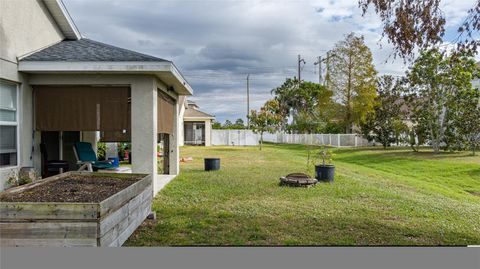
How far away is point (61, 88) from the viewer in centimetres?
916

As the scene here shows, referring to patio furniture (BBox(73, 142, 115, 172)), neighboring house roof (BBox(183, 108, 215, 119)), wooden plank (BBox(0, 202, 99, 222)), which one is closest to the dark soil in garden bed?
wooden plank (BBox(0, 202, 99, 222))

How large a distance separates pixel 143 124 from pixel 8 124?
270 centimetres

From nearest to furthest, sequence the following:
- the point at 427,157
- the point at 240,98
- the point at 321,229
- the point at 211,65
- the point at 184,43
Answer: the point at 321,229
the point at 184,43
the point at 211,65
the point at 427,157
the point at 240,98

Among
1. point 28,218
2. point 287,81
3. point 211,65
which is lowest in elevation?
point 28,218

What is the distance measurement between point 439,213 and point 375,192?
2.48 m

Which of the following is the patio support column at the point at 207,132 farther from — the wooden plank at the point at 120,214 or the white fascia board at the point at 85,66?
the wooden plank at the point at 120,214

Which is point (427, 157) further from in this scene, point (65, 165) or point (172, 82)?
point (65, 165)

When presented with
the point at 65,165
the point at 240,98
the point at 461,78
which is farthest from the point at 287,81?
the point at 65,165

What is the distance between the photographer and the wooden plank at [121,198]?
181 inches

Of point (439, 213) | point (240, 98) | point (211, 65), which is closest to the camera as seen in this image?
point (439, 213)

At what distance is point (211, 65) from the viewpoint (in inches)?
549

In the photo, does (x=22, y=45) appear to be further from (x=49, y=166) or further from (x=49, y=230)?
(x=49, y=230)

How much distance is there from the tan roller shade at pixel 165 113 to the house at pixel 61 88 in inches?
36.3

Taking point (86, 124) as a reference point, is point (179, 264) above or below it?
below
